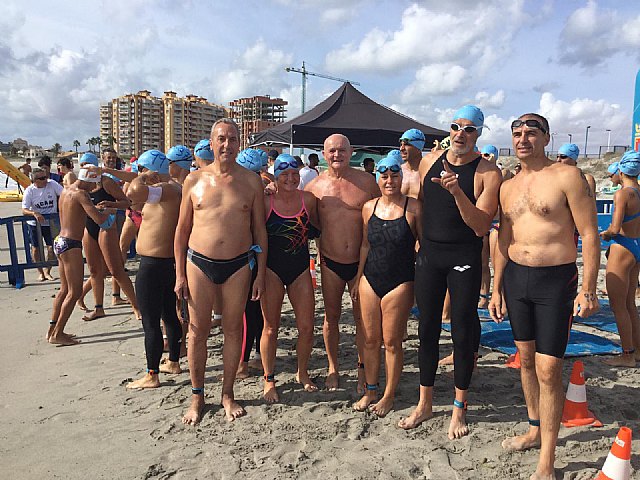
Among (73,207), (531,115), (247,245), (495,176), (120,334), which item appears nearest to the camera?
(531,115)

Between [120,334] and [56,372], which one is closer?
[56,372]

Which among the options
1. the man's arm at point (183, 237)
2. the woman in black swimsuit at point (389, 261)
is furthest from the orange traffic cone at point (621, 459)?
the man's arm at point (183, 237)

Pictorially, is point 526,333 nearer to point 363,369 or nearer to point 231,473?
point 363,369

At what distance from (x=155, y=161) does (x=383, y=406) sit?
283 cm

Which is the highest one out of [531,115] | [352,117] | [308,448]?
[352,117]

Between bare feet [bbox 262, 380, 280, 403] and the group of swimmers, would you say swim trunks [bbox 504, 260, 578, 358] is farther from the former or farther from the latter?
bare feet [bbox 262, 380, 280, 403]

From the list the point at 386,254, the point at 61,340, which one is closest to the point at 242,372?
the point at 386,254

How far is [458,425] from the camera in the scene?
340 centimetres

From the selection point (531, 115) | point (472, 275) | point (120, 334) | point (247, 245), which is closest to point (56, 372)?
point (120, 334)

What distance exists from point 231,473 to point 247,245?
1.57m

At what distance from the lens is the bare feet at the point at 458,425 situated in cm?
335

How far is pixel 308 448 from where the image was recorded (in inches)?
127

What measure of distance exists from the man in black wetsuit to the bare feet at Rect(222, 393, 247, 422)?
1.27 meters

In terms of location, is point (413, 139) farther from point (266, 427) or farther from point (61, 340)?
point (61, 340)
